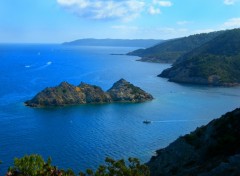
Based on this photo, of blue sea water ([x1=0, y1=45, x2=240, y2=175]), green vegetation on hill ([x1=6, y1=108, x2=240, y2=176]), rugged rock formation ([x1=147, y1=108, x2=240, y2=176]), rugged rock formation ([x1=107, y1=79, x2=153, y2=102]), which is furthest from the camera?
rugged rock formation ([x1=107, y1=79, x2=153, y2=102])

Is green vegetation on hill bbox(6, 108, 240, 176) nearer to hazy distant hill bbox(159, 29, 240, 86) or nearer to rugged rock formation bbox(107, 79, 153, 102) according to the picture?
rugged rock formation bbox(107, 79, 153, 102)

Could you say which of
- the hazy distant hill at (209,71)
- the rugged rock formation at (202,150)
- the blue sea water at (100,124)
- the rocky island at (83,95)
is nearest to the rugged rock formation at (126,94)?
the rocky island at (83,95)

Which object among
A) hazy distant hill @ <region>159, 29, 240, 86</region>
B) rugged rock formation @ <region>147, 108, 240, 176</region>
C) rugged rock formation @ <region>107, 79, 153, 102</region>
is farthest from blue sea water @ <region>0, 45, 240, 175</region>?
hazy distant hill @ <region>159, 29, 240, 86</region>

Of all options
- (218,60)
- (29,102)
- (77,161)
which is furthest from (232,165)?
(218,60)

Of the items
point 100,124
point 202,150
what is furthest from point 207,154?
point 100,124

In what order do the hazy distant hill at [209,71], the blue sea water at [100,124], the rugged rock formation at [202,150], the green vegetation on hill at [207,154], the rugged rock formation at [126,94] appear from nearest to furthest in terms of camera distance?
the green vegetation on hill at [207,154] < the rugged rock formation at [202,150] < the blue sea water at [100,124] < the rugged rock formation at [126,94] < the hazy distant hill at [209,71]

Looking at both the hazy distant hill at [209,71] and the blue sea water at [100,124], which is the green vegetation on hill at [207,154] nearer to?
the blue sea water at [100,124]
